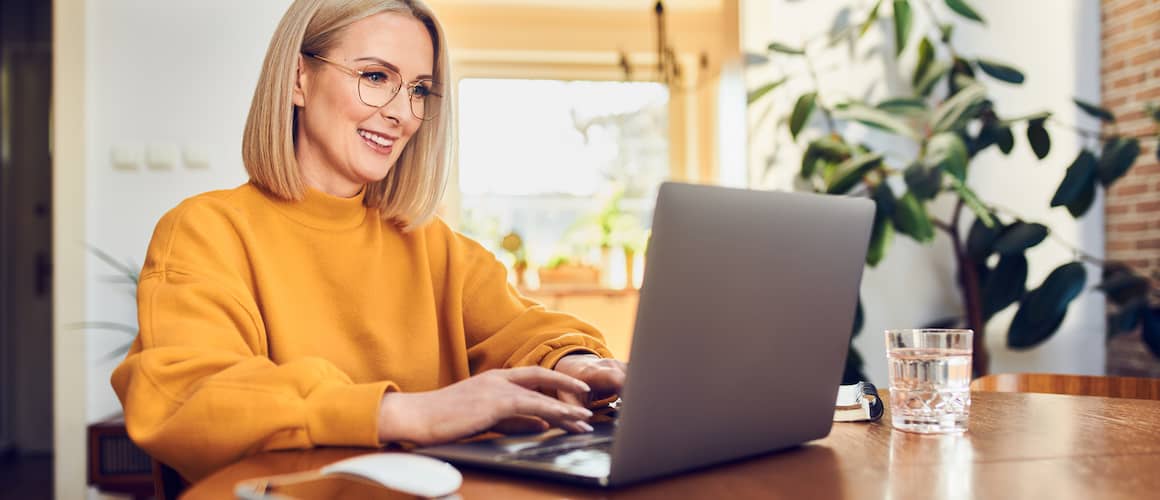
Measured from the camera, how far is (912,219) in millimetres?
3131

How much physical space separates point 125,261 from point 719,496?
3.16 meters

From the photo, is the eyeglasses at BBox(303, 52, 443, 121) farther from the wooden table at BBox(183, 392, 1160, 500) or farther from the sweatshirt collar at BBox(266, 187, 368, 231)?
the wooden table at BBox(183, 392, 1160, 500)

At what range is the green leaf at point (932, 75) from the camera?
347 cm

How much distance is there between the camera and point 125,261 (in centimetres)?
343

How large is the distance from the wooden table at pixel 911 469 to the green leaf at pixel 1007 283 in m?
2.23

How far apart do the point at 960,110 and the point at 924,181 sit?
0.86 ft

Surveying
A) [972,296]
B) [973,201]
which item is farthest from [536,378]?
[972,296]

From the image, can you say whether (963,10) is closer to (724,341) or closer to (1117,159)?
(1117,159)

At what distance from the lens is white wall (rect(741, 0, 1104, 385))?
3721 mm

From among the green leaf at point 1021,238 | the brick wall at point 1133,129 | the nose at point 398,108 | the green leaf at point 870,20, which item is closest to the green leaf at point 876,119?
the green leaf at point 870,20

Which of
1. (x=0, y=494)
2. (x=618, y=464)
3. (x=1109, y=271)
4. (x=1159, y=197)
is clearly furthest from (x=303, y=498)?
(x=0, y=494)

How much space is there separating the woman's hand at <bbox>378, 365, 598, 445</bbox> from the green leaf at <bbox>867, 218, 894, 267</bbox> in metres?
2.37

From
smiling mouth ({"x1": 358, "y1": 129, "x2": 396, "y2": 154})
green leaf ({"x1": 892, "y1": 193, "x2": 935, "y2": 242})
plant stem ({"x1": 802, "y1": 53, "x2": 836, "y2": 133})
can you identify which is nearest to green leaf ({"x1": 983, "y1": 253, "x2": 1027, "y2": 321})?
green leaf ({"x1": 892, "y1": 193, "x2": 935, "y2": 242})

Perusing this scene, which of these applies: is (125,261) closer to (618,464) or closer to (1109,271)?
(618,464)
